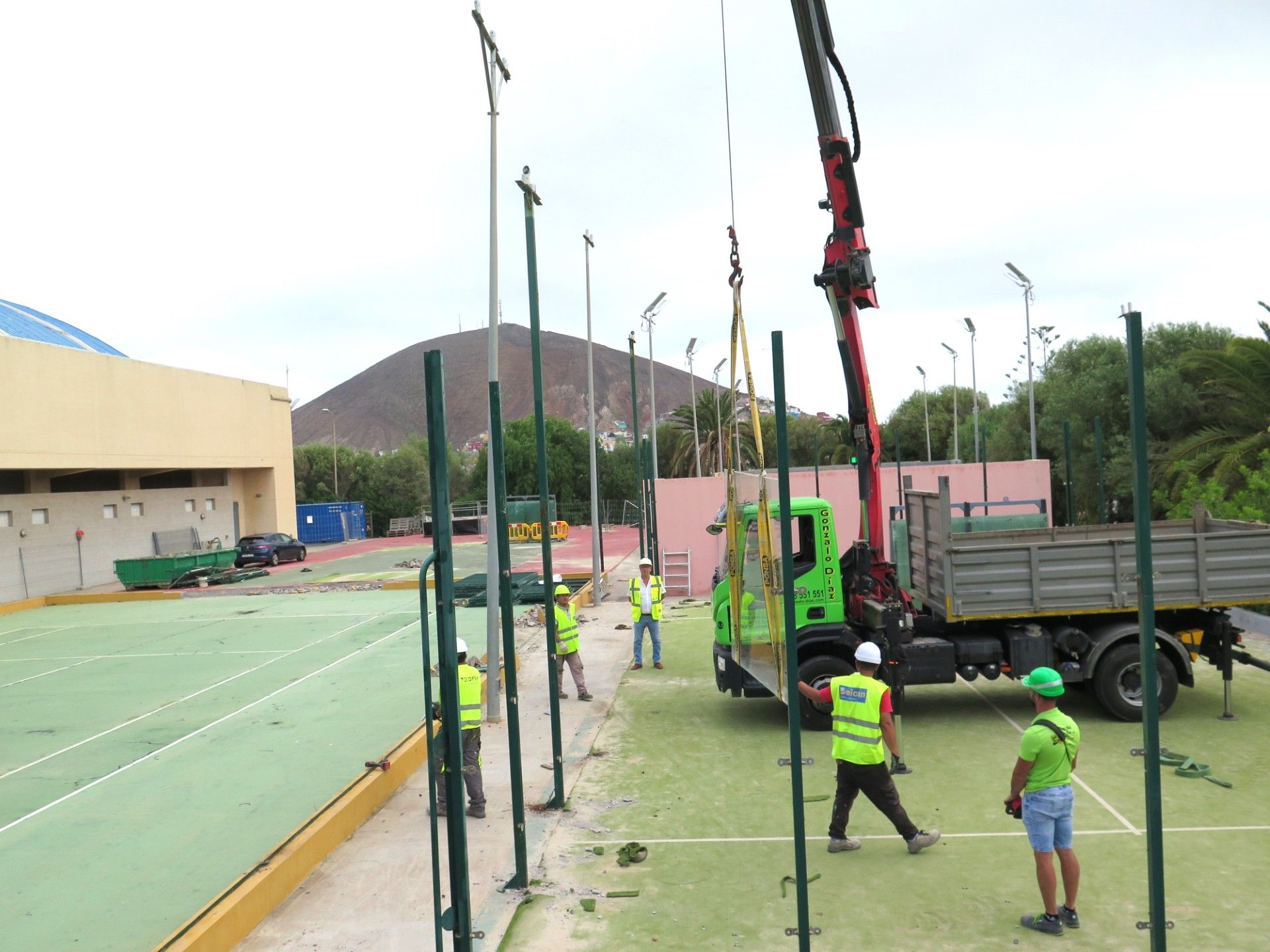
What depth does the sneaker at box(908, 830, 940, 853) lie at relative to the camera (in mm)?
8172

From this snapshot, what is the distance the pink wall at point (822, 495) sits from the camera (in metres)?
26.5

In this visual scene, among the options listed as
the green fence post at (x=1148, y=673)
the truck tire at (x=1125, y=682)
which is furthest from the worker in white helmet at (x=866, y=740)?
the truck tire at (x=1125, y=682)

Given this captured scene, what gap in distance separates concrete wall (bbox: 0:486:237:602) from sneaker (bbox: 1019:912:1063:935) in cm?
3452

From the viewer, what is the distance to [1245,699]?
12594mm

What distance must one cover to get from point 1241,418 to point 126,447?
3530cm

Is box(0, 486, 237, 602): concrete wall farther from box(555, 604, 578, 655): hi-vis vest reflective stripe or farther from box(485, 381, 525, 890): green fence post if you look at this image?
box(485, 381, 525, 890): green fence post

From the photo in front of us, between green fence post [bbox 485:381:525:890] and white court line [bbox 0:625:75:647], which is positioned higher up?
green fence post [bbox 485:381:525:890]

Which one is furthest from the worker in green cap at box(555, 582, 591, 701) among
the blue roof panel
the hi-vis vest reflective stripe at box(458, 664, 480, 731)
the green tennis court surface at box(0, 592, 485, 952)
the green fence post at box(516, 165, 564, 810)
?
the blue roof panel

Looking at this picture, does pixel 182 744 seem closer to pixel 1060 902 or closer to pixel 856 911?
pixel 856 911

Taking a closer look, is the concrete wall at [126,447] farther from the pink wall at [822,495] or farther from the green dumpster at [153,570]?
the pink wall at [822,495]

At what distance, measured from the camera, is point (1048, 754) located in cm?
657

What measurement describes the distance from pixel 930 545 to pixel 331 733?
8.05m

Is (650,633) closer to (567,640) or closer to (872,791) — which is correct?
(567,640)

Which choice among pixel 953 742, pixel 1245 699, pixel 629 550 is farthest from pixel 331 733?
pixel 629 550
